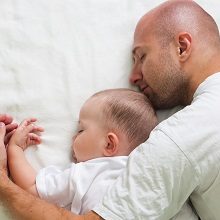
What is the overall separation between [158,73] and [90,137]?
0.27 meters

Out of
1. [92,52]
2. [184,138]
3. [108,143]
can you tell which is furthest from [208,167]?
[92,52]

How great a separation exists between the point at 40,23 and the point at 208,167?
674 mm

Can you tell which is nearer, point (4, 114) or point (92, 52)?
point (4, 114)

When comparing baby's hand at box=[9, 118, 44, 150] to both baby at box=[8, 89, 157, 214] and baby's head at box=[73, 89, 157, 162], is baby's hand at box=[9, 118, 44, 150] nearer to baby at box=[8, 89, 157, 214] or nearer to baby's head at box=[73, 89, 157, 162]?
baby at box=[8, 89, 157, 214]

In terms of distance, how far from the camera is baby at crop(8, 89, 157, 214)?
1.17 metres

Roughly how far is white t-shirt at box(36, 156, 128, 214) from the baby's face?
37 mm

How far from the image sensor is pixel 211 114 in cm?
112

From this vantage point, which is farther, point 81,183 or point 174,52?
point 174,52

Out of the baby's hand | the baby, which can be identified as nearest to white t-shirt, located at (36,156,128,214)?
the baby

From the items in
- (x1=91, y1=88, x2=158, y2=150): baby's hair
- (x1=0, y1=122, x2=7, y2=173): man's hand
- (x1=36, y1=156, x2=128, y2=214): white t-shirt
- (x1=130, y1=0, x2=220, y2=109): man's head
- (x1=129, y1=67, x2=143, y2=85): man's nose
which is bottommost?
(x1=36, y1=156, x2=128, y2=214): white t-shirt

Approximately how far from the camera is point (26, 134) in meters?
1.25

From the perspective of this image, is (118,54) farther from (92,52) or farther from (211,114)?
(211,114)

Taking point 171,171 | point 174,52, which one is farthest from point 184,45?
point 171,171

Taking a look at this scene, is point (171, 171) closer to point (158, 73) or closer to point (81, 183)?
point (81, 183)
